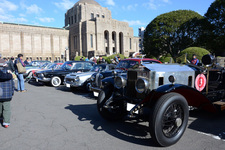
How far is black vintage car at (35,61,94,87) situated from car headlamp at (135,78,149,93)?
7.87 metres

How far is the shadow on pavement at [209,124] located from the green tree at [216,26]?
21029mm

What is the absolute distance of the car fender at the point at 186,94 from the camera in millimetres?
3311

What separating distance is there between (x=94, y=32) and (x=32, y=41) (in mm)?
18075

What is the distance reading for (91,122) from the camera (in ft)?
14.7

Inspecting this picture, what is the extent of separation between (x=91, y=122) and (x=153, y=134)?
1941 millimetres

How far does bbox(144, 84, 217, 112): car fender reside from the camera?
3311 mm

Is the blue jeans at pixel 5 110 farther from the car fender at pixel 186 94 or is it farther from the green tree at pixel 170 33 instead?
the green tree at pixel 170 33

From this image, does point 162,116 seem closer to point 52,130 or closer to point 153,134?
point 153,134

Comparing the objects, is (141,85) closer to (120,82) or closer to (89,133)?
(120,82)

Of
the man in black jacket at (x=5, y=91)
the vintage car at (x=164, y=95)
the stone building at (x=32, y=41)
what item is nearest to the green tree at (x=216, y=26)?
the vintage car at (x=164, y=95)

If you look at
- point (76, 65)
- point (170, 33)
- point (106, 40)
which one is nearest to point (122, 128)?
point (76, 65)

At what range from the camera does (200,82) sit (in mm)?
4273

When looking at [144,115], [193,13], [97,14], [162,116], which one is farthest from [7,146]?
[97,14]

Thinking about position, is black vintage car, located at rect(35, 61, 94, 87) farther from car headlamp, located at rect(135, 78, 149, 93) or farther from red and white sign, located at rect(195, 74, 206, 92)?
red and white sign, located at rect(195, 74, 206, 92)
